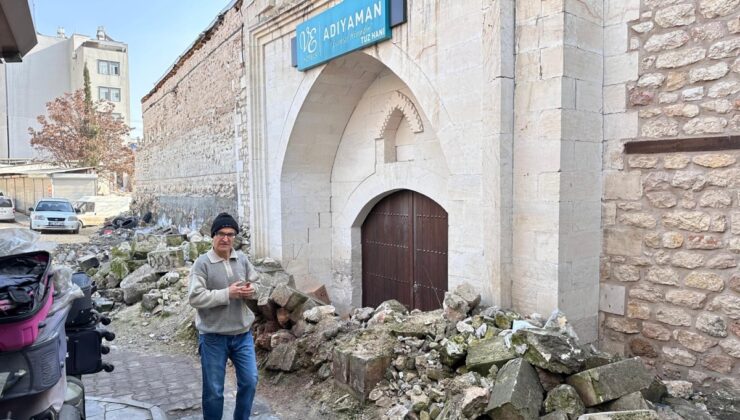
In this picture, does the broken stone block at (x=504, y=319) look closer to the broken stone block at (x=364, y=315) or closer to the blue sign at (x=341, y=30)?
the broken stone block at (x=364, y=315)

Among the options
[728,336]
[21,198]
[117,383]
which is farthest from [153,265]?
[21,198]

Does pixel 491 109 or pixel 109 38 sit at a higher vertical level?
pixel 109 38

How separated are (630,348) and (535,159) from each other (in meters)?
1.69

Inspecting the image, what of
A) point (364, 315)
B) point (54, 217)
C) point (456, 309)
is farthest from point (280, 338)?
point (54, 217)

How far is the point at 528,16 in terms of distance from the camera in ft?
12.4

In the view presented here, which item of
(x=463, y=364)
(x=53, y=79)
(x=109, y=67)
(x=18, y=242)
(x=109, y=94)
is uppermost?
(x=109, y=67)

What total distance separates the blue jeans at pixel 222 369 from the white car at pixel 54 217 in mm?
17504

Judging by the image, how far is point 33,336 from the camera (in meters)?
2.13

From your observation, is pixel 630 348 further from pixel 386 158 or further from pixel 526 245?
pixel 386 158

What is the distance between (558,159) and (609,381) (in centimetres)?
162

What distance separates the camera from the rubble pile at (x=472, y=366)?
9.02ft

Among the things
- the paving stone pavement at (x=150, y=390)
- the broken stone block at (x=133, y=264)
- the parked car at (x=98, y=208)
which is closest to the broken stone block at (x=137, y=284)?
the broken stone block at (x=133, y=264)

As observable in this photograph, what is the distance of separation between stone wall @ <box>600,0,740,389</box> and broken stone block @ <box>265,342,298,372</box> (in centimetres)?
269

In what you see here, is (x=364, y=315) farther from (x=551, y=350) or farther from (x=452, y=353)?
(x=551, y=350)
